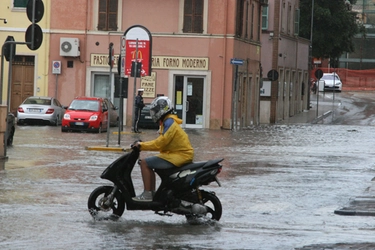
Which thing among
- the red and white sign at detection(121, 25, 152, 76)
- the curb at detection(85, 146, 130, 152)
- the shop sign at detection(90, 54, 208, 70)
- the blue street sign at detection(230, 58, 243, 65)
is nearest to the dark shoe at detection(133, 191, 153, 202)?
the curb at detection(85, 146, 130, 152)

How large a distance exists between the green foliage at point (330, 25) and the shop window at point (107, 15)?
88.2ft

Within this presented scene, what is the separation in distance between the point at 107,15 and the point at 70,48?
88.7 inches

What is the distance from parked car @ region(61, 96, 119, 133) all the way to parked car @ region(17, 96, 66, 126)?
8.35 ft

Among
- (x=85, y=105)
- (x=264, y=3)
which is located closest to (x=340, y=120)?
(x=264, y=3)

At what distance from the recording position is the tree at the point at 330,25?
7131cm

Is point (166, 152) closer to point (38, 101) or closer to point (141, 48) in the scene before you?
point (38, 101)

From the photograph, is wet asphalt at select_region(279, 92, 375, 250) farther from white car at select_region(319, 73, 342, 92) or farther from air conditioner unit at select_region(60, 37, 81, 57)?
air conditioner unit at select_region(60, 37, 81, 57)

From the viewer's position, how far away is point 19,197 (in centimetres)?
1520

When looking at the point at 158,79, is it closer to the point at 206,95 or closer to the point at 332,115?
the point at 206,95

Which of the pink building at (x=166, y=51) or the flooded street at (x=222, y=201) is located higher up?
the pink building at (x=166, y=51)

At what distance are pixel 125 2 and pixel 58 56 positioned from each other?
388 centimetres

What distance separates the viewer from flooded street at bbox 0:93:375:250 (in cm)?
1130

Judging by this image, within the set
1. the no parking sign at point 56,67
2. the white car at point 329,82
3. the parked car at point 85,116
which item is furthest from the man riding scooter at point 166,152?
the white car at point 329,82

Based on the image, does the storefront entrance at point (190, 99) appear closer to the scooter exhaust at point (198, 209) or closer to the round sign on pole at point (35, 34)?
the round sign on pole at point (35, 34)
